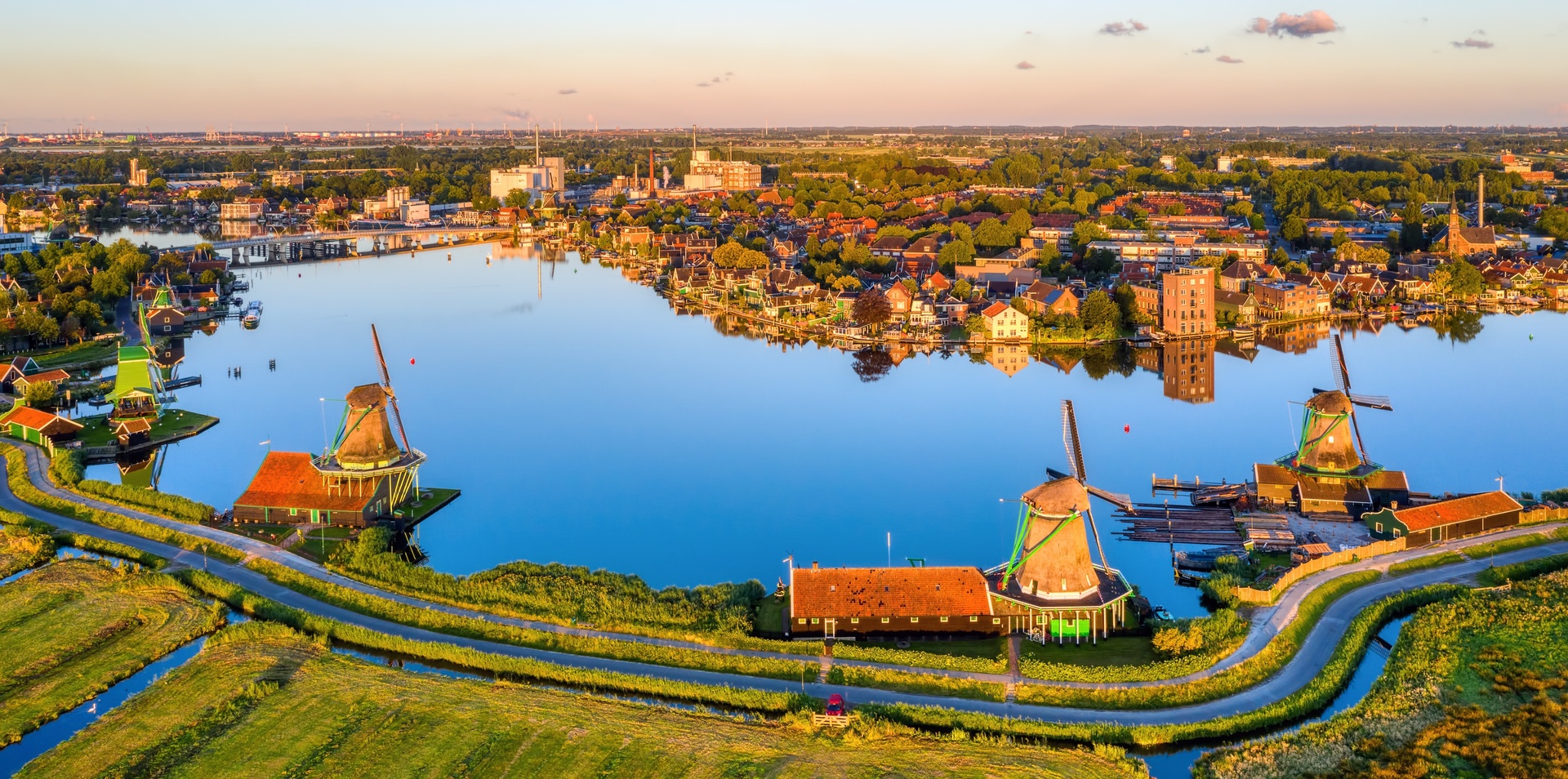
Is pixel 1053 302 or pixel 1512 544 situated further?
pixel 1053 302

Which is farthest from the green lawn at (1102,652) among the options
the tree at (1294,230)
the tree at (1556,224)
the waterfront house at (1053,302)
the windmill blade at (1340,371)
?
the tree at (1556,224)

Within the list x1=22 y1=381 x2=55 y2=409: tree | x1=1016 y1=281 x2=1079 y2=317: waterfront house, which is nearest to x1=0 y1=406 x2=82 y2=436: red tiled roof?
x1=22 y1=381 x2=55 y2=409: tree

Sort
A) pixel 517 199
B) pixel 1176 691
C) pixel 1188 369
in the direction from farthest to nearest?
1. pixel 517 199
2. pixel 1188 369
3. pixel 1176 691

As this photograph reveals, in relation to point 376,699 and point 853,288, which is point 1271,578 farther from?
point 853,288

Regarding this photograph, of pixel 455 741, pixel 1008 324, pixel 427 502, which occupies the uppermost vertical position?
pixel 1008 324

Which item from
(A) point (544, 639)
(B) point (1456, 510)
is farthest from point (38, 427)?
(B) point (1456, 510)

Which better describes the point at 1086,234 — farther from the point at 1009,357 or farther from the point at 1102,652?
the point at 1102,652
